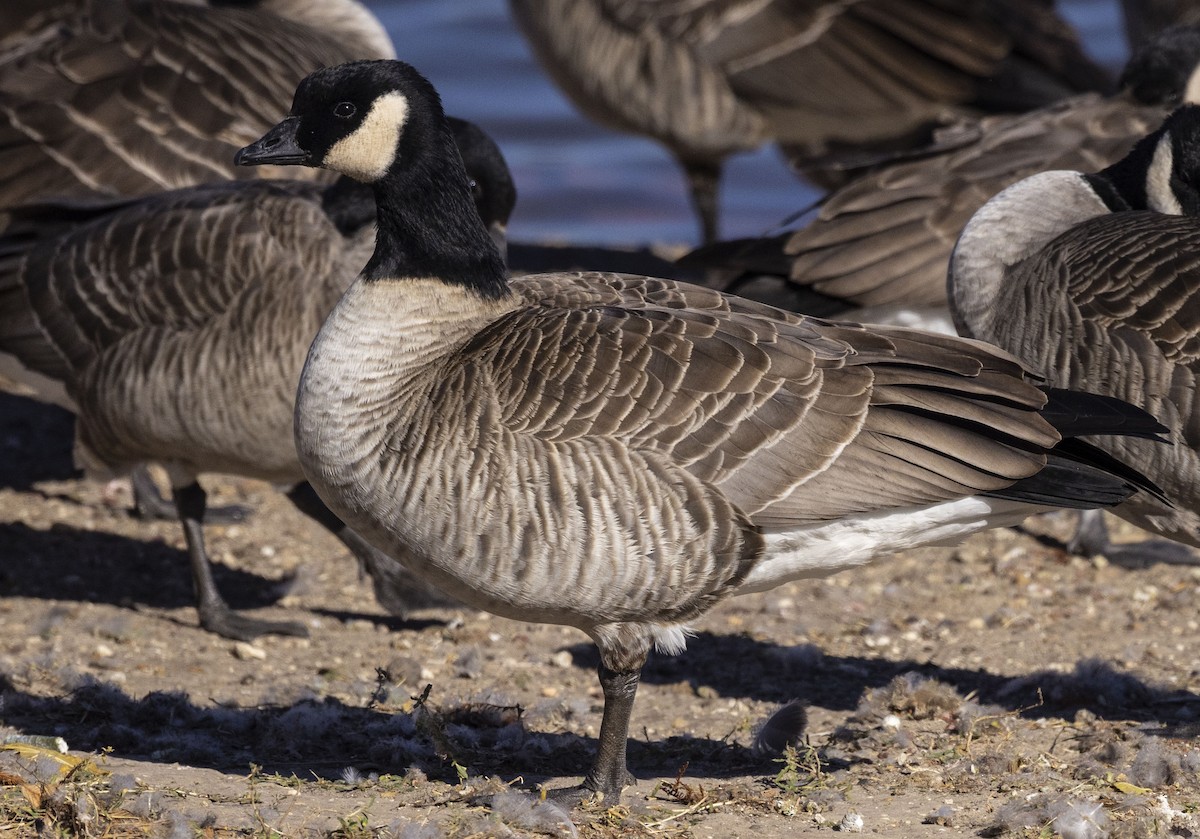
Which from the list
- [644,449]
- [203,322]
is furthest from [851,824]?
[203,322]

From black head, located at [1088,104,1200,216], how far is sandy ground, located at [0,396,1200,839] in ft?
5.11

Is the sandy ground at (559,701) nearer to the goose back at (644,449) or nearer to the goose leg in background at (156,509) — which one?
the goose leg in background at (156,509)

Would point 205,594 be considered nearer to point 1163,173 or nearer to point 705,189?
point 1163,173

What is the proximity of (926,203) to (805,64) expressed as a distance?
348 cm

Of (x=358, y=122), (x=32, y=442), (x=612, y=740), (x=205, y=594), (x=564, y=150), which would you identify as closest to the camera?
(x=612, y=740)

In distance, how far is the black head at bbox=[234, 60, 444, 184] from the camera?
4504mm

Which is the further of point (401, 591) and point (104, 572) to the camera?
point (104, 572)

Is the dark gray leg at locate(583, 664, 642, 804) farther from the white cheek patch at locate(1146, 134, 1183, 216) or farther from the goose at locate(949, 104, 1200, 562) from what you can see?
the white cheek patch at locate(1146, 134, 1183, 216)

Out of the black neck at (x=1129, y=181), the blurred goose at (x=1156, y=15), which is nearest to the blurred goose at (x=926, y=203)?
the black neck at (x=1129, y=181)

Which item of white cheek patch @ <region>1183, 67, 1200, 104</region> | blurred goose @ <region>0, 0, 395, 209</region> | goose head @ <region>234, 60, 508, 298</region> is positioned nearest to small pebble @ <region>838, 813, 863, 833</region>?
goose head @ <region>234, 60, 508, 298</region>

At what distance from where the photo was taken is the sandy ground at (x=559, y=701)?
13.7 ft

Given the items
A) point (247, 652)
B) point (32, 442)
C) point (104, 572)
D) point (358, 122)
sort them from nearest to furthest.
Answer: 1. point (358, 122)
2. point (247, 652)
3. point (104, 572)
4. point (32, 442)

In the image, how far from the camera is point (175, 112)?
24.7ft

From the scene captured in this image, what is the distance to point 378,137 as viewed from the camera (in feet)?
14.8
